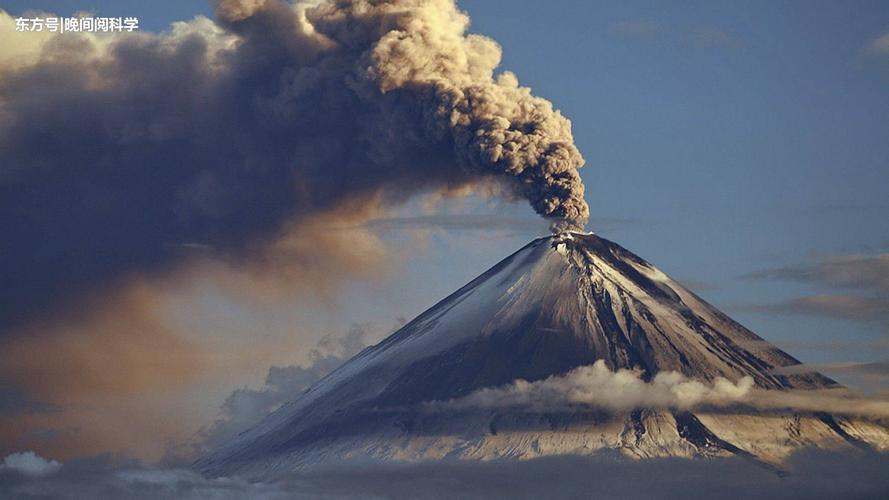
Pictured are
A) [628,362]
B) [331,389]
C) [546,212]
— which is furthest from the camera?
[331,389]

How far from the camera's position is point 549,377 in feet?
274

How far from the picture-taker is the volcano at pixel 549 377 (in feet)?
272

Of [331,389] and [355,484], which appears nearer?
[355,484]

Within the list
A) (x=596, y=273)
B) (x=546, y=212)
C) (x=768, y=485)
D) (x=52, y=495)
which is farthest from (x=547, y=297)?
(x=52, y=495)

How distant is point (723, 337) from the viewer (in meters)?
91.3

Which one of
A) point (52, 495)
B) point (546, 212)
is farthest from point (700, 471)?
point (52, 495)

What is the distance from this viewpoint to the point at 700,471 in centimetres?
8181

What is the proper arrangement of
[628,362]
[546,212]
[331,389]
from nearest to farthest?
[546,212] → [628,362] → [331,389]

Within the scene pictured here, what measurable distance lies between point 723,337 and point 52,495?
120ft

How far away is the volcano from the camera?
82812 millimetres

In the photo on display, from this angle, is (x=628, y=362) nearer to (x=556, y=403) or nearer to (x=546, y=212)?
(x=556, y=403)

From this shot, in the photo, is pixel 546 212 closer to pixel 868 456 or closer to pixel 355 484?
pixel 355 484

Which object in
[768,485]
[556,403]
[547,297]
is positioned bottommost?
[768,485]

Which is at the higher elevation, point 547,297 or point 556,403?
point 547,297
